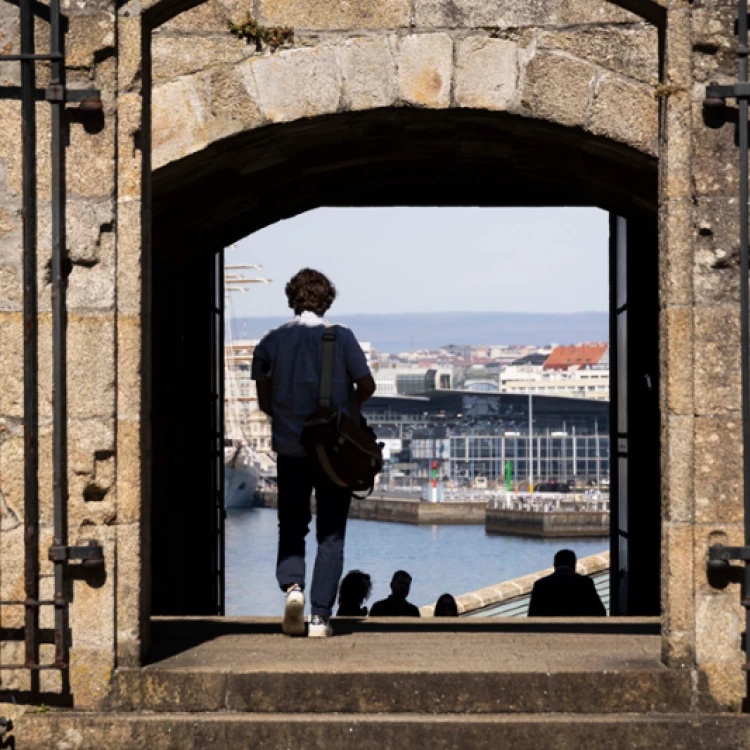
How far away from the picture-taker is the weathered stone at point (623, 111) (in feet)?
19.5

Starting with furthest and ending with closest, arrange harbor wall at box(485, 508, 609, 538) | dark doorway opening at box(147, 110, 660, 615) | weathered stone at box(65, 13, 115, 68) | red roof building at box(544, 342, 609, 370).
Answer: red roof building at box(544, 342, 609, 370), harbor wall at box(485, 508, 609, 538), dark doorway opening at box(147, 110, 660, 615), weathered stone at box(65, 13, 115, 68)

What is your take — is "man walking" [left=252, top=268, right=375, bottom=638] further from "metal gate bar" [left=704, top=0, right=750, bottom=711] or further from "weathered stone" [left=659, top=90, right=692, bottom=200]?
"metal gate bar" [left=704, top=0, right=750, bottom=711]

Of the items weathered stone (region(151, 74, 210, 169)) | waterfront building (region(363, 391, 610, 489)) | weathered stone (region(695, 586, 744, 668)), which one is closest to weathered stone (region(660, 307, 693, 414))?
weathered stone (region(695, 586, 744, 668))

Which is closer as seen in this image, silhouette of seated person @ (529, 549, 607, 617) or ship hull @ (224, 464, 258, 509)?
silhouette of seated person @ (529, 549, 607, 617)

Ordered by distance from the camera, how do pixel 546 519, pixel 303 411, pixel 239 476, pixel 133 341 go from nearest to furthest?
pixel 133 341
pixel 303 411
pixel 546 519
pixel 239 476

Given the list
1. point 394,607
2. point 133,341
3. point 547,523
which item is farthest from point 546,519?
point 133,341

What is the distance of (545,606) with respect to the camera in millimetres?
8648

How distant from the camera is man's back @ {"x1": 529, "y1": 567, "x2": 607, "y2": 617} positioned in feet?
28.2

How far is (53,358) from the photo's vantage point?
472cm

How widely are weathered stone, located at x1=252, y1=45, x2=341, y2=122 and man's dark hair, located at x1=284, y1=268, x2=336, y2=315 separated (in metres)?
0.72

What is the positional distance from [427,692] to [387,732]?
19 centimetres

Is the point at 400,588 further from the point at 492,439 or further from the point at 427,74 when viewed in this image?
the point at 492,439

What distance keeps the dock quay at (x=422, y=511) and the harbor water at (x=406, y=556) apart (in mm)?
950

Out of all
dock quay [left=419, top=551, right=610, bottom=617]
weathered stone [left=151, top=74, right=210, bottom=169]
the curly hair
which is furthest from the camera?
dock quay [left=419, top=551, right=610, bottom=617]
